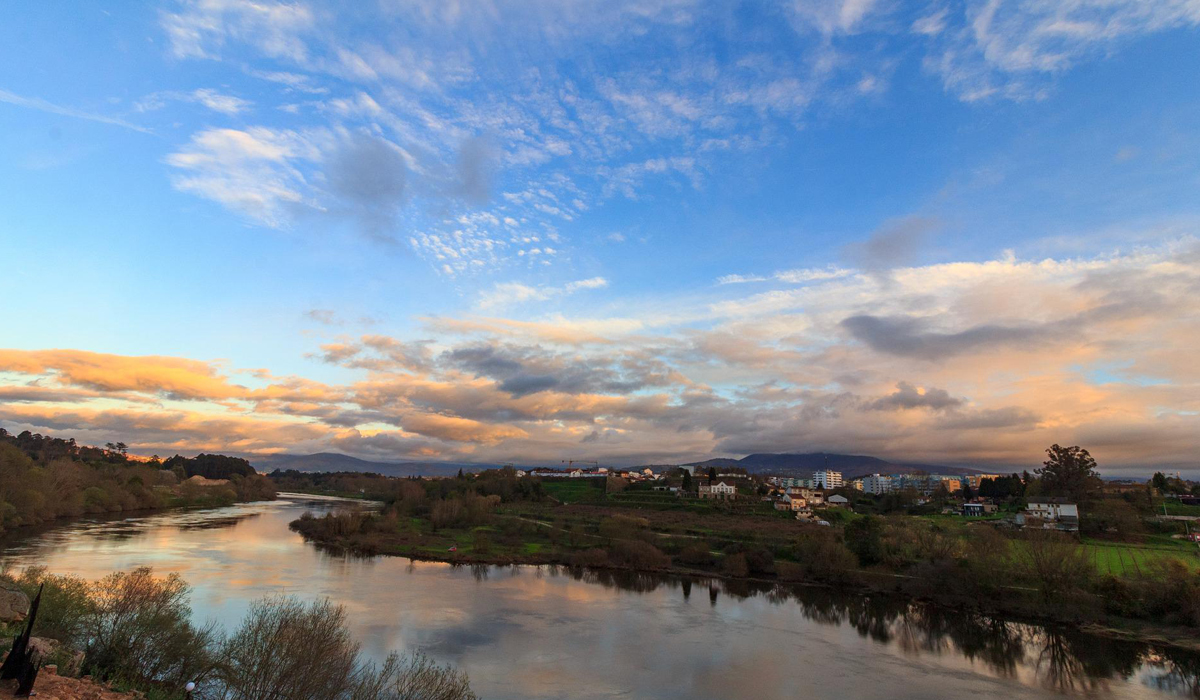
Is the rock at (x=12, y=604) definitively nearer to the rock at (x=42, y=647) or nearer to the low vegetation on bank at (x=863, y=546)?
the rock at (x=42, y=647)

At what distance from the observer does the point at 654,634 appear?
3300 centimetres

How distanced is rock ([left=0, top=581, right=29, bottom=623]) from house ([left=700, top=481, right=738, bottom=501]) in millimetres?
85773

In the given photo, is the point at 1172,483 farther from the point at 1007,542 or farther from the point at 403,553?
the point at 403,553

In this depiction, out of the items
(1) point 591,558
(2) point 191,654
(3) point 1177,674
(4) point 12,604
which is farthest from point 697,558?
(4) point 12,604

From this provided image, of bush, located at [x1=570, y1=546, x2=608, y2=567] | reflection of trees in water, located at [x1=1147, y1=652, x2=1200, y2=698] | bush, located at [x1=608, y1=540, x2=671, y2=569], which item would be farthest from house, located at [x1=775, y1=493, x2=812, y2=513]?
reflection of trees in water, located at [x1=1147, y1=652, x2=1200, y2=698]

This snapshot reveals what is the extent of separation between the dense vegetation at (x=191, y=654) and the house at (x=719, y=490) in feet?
274

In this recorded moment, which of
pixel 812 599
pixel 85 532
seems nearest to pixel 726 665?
pixel 812 599

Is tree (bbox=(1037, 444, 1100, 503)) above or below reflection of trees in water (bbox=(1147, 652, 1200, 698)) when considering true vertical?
above

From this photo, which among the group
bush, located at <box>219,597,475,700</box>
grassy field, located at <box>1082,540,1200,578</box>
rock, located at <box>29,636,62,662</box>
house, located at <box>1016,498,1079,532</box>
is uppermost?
rock, located at <box>29,636,62,662</box>

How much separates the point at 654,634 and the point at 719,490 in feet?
252

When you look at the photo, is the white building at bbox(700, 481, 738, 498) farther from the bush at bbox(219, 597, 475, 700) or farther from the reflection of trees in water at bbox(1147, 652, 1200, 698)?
the bush at bbox(219, 597, 475, 700)

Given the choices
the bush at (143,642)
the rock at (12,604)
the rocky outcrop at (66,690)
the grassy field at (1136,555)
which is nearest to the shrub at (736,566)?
the grassy field at (1136,555)

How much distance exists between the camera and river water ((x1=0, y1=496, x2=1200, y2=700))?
85.7 ft

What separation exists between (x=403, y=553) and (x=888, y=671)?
46668mm
